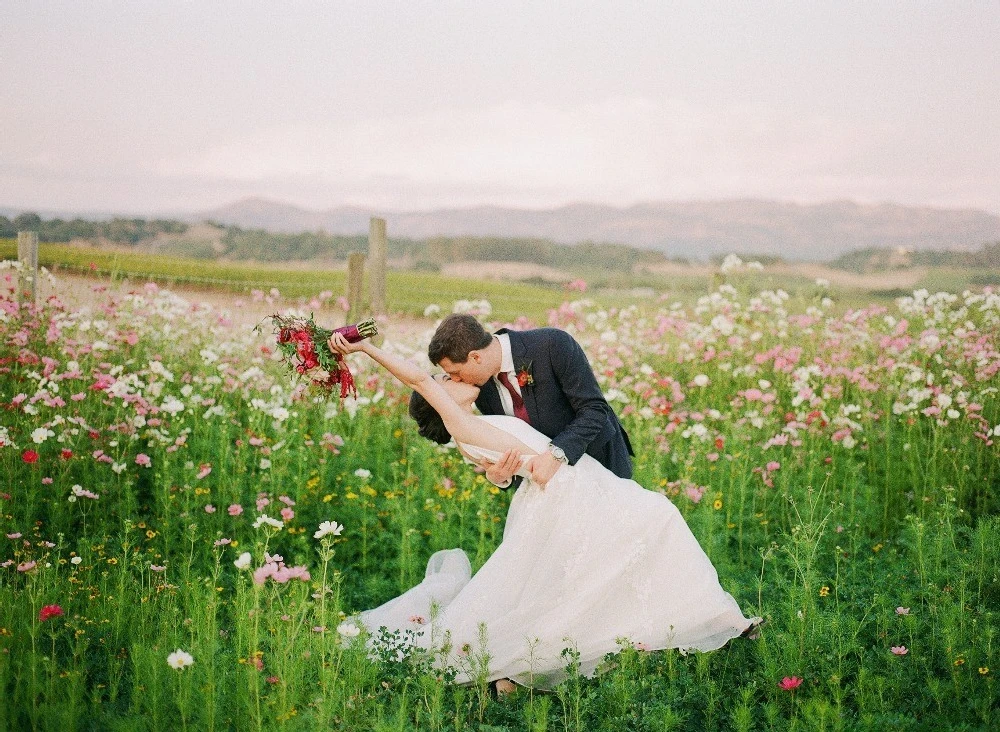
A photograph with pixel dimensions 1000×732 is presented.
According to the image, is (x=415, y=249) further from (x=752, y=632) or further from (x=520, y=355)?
(x=752, y=632)

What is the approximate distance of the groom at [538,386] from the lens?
3.64 metres

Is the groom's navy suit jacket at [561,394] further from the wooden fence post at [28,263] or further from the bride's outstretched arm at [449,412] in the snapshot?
the wooden fence post at [28,263]

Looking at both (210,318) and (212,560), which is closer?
(212,560)

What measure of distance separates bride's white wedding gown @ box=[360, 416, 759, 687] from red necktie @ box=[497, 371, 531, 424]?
0.13 m

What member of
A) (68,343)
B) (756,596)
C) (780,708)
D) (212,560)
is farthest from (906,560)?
(68,343)

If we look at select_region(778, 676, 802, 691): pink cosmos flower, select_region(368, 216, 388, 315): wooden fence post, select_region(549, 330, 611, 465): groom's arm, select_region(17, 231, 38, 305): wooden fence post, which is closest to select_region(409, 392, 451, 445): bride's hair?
select_region(549, 330, 611, 465): groom's arm

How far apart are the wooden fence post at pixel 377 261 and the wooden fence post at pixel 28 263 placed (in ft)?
9.99

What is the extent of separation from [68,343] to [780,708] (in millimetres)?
4772

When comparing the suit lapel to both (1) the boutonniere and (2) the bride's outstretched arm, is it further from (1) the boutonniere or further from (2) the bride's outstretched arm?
(2) the bride's outstretched arm

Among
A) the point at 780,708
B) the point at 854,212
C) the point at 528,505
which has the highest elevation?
the point at 854,212

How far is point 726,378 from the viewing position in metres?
7.96

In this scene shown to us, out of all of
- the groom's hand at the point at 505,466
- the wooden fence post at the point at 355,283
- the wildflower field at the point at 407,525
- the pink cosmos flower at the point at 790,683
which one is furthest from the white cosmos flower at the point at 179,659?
the wooden fence post at the point at 355,283

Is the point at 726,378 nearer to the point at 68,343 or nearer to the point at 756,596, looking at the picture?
the point at 756,596

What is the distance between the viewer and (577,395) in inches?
151
